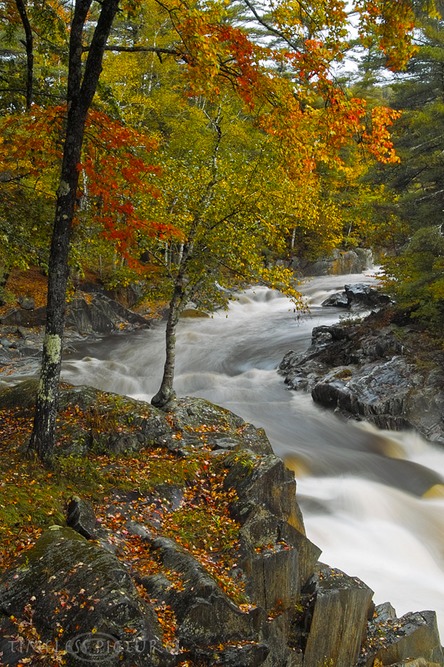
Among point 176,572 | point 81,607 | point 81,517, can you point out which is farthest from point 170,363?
point 81,607

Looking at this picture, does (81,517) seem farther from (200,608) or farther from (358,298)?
(358,298)

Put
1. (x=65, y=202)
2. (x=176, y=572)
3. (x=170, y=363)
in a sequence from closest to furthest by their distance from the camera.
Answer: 1. (x=176, y=572)
2. (x=65, y=202)
3. (x=170, y=363)

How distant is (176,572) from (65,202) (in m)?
4.72

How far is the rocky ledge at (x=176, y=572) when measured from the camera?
4051 millimetres

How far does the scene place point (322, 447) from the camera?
1339 cm

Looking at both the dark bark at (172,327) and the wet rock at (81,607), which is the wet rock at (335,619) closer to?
the wet rock at (81,607)

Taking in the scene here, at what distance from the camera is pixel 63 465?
685cm

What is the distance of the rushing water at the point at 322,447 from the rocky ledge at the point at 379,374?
588 mm

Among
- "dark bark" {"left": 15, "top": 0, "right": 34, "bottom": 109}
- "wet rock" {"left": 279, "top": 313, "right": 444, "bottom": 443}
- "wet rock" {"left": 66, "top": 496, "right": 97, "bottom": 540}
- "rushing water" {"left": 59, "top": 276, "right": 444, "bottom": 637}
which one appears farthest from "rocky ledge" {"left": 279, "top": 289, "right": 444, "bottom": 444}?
"dark bark" {"left": 15, "top": 0, "right": 34, "bottom": 109}

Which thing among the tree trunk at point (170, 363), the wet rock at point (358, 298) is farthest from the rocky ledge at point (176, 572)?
the wet rock at point (358, 298)

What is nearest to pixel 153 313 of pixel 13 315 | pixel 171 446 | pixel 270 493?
pixel 13 315

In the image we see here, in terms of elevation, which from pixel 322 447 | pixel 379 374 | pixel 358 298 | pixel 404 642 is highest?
pixel 358 298

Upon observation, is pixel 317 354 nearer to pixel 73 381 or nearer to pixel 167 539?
pixel 73 381

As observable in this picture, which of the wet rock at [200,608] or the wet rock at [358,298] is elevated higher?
the wet rock at [358,298]
